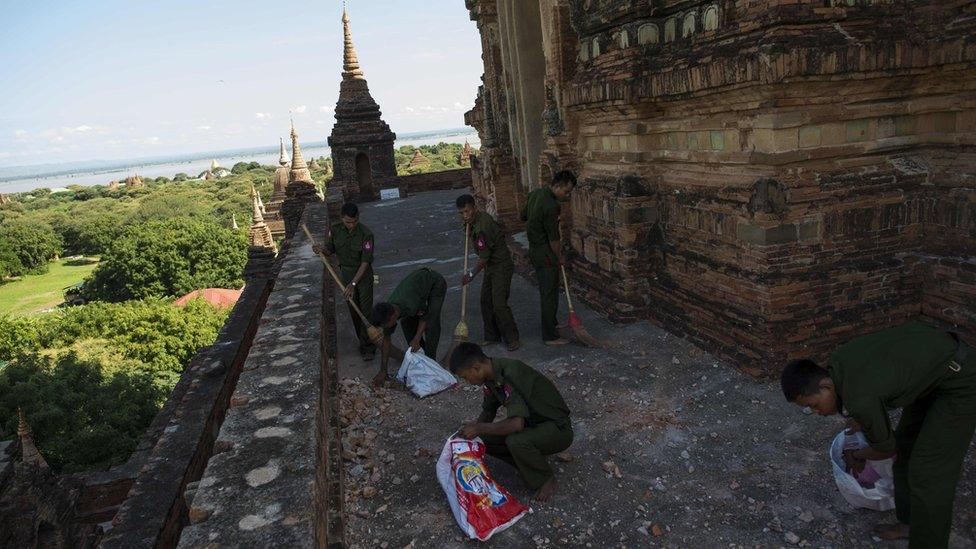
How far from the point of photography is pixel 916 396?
292 centimetres

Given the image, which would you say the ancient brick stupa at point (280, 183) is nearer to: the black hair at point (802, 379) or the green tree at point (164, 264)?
the green tree at point (164, 264)

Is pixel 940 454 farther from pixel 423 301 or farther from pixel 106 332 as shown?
pixel 106 332

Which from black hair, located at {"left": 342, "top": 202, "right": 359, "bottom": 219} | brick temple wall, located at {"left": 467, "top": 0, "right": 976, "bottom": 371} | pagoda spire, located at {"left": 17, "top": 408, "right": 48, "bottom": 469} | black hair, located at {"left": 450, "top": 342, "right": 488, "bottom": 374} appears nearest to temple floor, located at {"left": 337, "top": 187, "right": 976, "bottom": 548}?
brick temple wall, located at {"left": 467, "top": 0, "right": 976, "bottom": 371}

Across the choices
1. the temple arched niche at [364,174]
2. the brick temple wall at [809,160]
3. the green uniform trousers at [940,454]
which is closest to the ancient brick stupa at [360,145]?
the temple arched niche at [364,174]

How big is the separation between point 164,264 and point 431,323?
36826 mm

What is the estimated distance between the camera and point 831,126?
15.6ft

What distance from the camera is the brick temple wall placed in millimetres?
4574

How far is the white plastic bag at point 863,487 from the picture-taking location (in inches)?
133

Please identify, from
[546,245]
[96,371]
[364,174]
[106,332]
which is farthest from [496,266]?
[106,332]

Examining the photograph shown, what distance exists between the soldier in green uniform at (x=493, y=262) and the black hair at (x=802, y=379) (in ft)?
11.7

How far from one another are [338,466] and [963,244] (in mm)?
4637

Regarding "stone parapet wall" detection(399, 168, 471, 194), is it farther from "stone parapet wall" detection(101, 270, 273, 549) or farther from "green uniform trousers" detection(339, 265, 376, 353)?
"green uniform trousers" detection(339, 265, 376, 353)

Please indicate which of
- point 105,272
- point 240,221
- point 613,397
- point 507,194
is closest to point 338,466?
point 613,397

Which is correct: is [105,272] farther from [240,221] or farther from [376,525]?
[376,525]
